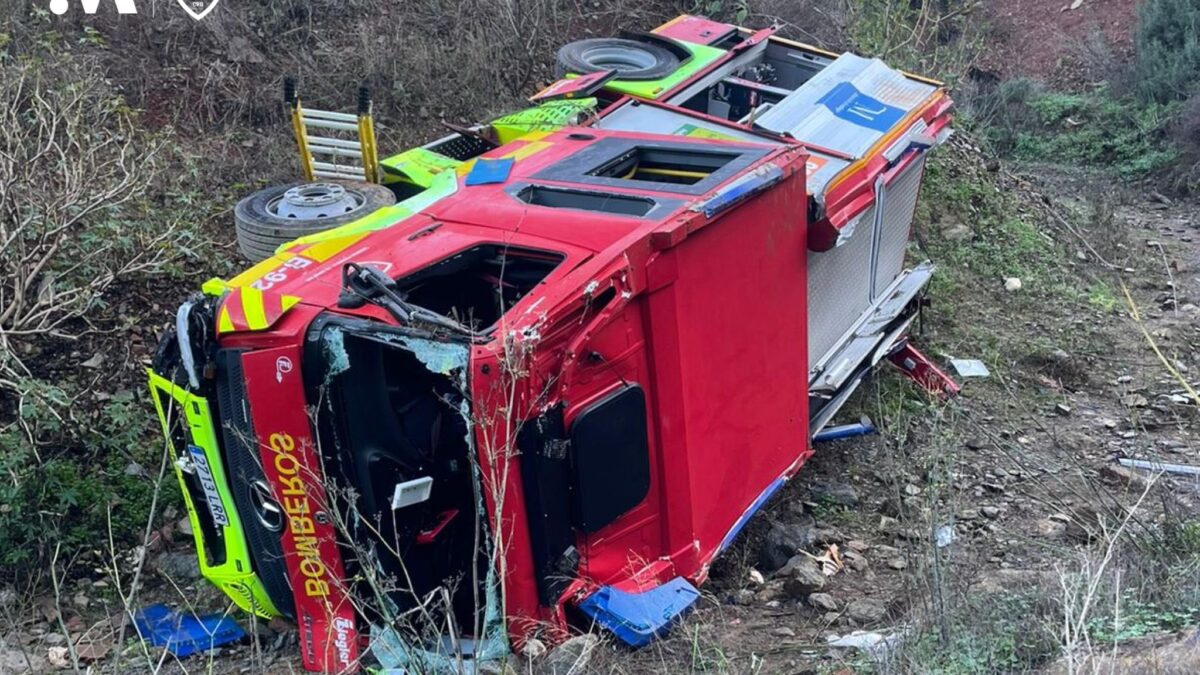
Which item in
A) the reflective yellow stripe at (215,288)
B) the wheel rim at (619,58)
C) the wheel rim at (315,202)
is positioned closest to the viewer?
the reflective yellow stripe at (215,288)

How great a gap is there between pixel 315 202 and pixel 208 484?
51.2 inches

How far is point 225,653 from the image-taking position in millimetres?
4316

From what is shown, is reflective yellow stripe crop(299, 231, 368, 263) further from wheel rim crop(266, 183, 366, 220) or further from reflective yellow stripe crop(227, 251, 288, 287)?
wheel rim crop(266, 183, 366, 220)

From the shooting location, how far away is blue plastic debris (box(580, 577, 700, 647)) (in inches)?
154

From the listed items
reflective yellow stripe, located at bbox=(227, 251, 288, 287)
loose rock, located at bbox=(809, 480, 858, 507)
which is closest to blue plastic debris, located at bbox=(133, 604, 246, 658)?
reflective yellow stripe, located at bbox=(227, 251, 288, 287)

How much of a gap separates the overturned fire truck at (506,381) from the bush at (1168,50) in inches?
393

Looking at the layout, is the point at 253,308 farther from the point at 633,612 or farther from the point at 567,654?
the point at 633,612

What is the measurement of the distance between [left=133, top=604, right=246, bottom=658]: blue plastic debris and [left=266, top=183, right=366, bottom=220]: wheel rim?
5.16 feet

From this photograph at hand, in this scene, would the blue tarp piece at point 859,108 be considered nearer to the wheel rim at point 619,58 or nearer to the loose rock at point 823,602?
the wheel rim at point 619,58

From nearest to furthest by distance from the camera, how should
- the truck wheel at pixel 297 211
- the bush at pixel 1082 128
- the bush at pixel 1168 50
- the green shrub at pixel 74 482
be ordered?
the truck wheel at pixel 297 211 < the green shrub at pixel 74 482 < the bush at pixel 1082 128 < the bush at pixel 1168 50

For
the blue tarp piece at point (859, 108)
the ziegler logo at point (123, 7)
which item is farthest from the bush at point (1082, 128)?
the ziegler logo at point (123, 7)

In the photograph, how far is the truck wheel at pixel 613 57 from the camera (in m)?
6.19

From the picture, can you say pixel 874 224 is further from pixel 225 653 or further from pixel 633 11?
pixel 633 11

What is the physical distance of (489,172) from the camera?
466 centimetres
